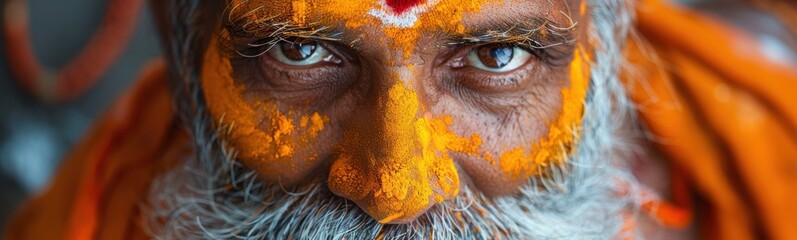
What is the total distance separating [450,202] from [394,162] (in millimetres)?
119

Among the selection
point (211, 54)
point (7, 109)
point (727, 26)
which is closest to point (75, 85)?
point (7, 109)

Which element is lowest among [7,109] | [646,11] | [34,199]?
[7,109]

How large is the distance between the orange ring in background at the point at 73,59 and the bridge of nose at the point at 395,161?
5.18 ft

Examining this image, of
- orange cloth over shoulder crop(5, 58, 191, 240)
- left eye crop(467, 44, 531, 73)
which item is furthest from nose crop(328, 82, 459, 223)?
orange cloth over shoulder crop(5, 58, 191, 240)

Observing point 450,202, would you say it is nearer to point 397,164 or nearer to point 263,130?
point 397,164

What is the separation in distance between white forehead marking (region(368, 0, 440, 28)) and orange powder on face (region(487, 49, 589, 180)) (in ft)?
0.71

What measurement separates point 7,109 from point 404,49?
179cm

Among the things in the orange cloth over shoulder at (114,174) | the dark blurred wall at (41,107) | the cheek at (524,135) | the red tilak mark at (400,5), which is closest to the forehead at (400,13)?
the red tilak mark at (400,5)

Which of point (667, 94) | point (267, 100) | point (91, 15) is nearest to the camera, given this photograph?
point (267, 100)

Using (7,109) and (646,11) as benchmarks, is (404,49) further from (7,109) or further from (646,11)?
(7,109)

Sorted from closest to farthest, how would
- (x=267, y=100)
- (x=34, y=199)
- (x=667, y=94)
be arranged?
(x=267, y=100) < (x=667, y=94) < (x=34, y=199)

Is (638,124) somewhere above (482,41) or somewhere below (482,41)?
below

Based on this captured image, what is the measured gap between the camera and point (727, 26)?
71.3 inches

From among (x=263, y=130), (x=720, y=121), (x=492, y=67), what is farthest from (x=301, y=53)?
(x=720, y=121)
